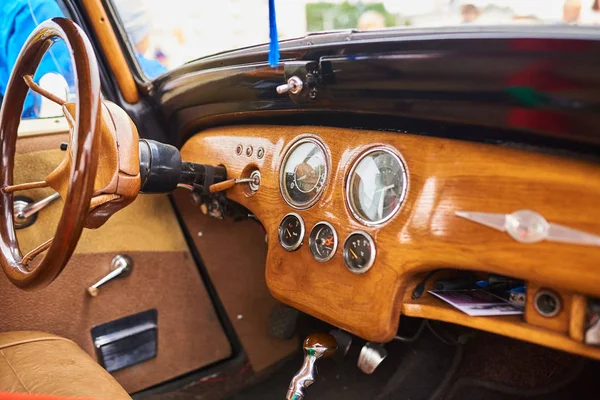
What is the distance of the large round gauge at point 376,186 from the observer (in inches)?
38.8

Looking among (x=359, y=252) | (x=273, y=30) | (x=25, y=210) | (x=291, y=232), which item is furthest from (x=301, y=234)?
(x=25, y=210)

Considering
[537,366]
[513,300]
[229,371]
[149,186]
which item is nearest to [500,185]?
[513,300]

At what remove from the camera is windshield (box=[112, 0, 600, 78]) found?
3.14 ft

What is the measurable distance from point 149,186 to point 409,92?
0.70 meters

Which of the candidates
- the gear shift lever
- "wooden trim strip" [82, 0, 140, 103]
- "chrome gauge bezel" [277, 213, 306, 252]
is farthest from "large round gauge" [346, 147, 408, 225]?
"wooden trim strip" [82, 0, 140, 103]

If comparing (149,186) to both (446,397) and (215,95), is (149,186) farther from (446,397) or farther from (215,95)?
(446,397)

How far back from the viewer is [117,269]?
5.30 feet

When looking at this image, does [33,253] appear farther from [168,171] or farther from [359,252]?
[359,252]

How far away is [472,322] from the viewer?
0.91m

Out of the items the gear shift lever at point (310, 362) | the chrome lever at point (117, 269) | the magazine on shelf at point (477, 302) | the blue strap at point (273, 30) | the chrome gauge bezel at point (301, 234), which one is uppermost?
the blue strap at point (273, 30)

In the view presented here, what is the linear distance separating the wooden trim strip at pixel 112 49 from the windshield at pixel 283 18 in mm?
77

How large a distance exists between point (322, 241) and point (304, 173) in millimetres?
176

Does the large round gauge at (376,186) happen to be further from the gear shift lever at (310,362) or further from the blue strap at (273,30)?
the gear shift lever at (310,362)

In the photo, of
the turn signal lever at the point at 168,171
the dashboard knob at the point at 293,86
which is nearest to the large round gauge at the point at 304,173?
the dashboard knob at the point at 293,86
